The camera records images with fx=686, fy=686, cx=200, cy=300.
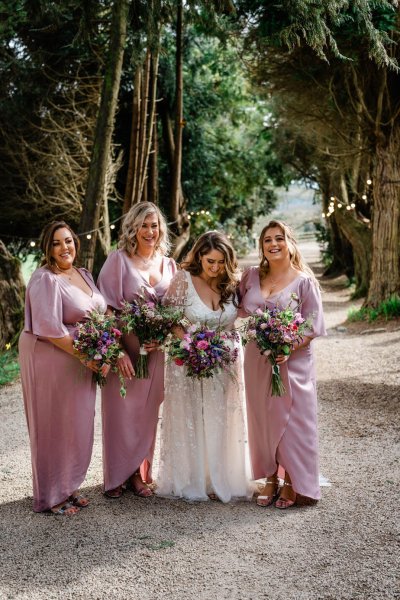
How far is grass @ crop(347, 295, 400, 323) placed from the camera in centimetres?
1327

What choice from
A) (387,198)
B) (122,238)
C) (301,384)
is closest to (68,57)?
(387,198)

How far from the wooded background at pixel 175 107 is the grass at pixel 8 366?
281 mm

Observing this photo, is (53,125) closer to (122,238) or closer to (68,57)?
(68,57)

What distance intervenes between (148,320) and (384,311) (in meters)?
9.39

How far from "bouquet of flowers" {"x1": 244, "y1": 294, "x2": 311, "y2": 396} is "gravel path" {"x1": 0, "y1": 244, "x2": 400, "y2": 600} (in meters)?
1.02

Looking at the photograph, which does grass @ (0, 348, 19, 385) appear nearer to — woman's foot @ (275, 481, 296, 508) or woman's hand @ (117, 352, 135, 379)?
woman's hand @ (117, 352, 135, 379)

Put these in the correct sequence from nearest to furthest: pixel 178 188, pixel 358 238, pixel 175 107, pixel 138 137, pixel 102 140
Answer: pixel 102 140, pixel 138 137, pixel 178 188, pixel 175 107, pixel 358 238

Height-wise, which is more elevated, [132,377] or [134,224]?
[134,224]

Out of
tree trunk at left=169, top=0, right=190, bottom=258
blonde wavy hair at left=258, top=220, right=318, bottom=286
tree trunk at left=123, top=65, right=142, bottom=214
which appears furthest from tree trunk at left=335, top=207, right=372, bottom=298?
blonde wavy hair at left=258, top=220, right=318, bottom=286

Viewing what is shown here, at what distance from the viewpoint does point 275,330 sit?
459cm

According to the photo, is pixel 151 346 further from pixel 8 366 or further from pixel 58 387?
pixel 8 366

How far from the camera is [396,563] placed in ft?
12.7

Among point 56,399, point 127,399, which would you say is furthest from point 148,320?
point 56,399

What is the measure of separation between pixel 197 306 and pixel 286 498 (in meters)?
1.52
